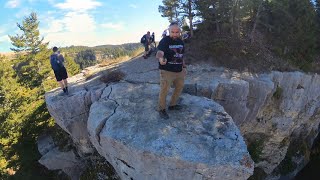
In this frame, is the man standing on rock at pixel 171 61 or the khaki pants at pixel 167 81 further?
the khaki pants at pixel 167 81

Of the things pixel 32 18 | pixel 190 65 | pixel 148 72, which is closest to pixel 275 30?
pixel 190 65

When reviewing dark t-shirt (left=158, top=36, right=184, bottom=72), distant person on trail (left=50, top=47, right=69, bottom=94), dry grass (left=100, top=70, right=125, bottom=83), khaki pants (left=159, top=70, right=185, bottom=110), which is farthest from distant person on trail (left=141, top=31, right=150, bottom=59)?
dark t-shirt (left=158, top=36, right=184, bottom=72)

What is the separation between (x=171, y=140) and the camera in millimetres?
9555

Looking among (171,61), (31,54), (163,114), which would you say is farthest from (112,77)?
(31,54)

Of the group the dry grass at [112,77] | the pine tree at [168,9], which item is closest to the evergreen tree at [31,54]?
the pine tree at [168,9]

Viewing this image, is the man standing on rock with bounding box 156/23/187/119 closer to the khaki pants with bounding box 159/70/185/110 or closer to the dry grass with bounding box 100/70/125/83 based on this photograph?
the khaki pants with bounding box 159/70/185/110

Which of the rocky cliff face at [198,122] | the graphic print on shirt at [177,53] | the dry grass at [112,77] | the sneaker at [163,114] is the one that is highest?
the graphic print on shirt at [177,53]

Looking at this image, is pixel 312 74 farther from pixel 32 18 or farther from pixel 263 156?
pixel 32 18

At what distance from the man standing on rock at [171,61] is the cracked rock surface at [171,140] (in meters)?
0.92

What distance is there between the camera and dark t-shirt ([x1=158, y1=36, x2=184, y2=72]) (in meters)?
9.63

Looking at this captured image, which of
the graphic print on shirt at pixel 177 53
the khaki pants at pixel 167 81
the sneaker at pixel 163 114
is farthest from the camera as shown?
the sneaker at pixel 163 114

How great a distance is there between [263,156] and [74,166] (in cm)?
1243

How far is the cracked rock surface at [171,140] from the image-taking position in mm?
8859

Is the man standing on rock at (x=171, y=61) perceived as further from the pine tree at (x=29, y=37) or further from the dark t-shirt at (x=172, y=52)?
the pine tree at (x=29, y=37)
